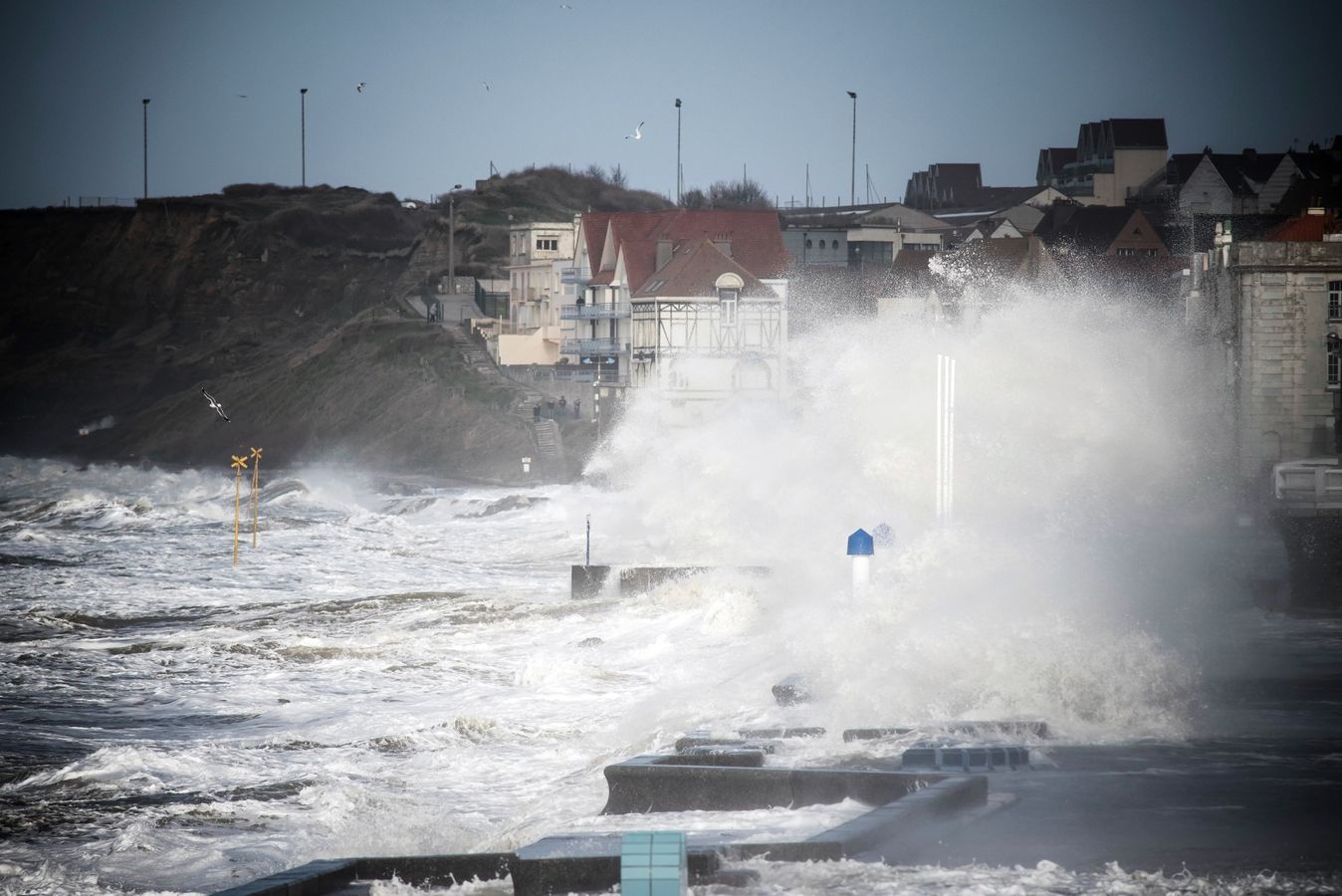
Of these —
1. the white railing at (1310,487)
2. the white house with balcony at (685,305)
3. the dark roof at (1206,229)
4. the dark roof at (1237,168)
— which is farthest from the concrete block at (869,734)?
the dark roof at (1237,168)

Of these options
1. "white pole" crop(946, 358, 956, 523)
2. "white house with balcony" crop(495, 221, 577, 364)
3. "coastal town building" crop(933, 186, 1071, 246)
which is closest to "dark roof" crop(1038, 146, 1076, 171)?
"coastal town building" crop(933, 186, 1071, 246)

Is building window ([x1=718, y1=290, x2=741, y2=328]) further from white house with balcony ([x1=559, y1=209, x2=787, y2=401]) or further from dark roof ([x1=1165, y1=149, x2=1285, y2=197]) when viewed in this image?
dark roof ([x1=1165, y1=149, x2=1285, y2=197])

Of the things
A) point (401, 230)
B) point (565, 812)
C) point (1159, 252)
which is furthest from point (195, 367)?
point (565, 812)

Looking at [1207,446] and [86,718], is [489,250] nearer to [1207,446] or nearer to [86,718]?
[1207,446]

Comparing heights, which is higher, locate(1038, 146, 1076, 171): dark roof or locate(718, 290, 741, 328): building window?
locate(1038, 146, 1076, 171): dark roof

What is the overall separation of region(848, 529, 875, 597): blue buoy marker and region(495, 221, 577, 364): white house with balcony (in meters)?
56.1

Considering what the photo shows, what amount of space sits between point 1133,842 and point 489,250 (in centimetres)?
8643

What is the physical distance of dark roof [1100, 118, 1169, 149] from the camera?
8762 centimetres

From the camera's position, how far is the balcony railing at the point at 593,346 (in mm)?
61844

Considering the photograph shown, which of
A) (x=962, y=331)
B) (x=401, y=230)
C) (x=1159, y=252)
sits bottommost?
(x=962, y=331)

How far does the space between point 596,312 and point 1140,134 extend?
4029 cm

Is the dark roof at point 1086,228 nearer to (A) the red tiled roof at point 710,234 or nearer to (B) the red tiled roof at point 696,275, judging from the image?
(A) the red tiled roof at point 710,234

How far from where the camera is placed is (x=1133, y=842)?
934 centimetres

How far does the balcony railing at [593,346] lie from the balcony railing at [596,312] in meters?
0.95
